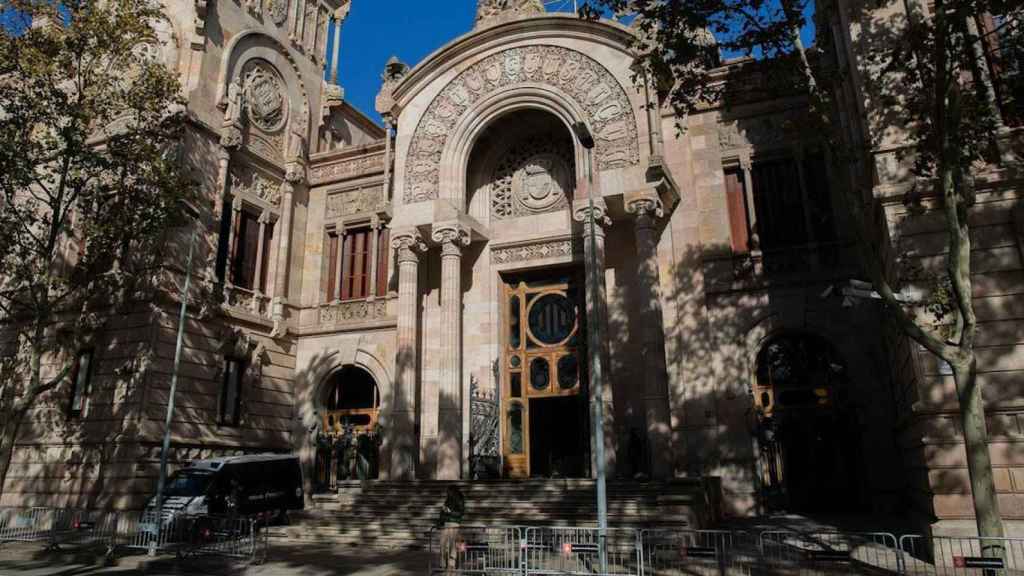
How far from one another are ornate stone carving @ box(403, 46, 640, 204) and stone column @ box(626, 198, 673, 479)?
1.83 meters

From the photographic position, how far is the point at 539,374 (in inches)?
845

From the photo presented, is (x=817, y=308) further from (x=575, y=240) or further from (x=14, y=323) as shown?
(x=14, y=323)

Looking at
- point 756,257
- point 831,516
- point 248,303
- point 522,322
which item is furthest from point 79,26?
point 831,516

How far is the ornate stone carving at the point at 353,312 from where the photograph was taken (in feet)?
78.1

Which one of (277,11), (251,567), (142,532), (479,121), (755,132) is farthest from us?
(277,11)

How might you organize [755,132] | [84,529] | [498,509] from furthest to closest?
1. [755,132]
2. [84,529]
3. [498,509]

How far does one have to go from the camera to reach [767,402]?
1834 centimetres

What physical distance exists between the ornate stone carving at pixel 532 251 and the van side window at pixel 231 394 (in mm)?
9018

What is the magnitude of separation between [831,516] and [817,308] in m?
5.13

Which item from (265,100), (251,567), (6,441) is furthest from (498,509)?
(265,100)

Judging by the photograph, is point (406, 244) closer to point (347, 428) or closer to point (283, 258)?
point (283, 258)

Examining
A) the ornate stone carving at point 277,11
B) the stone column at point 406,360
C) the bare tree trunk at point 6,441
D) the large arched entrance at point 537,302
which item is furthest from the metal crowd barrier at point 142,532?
the ornate stone carving at point 277,11

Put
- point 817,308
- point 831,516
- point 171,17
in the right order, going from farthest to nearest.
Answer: point 171,17, point 817,308, point 831,516

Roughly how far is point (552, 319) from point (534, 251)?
225cm
